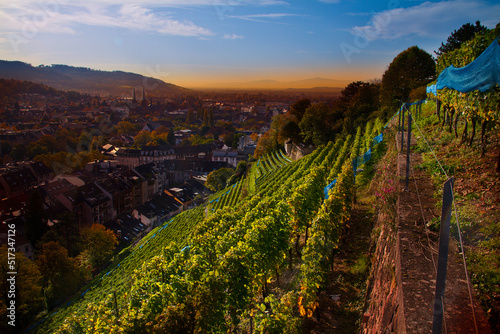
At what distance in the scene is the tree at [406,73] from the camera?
3175 cm

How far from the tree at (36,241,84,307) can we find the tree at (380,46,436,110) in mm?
31948

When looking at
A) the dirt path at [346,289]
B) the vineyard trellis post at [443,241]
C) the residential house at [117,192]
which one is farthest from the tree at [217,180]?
the vineyard trellis post at [443,241]

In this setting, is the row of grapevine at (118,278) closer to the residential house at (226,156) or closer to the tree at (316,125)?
the tree at (316,125)

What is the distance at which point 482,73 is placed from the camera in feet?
21.4

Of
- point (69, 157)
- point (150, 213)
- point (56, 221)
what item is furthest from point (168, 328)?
point (69, 157)

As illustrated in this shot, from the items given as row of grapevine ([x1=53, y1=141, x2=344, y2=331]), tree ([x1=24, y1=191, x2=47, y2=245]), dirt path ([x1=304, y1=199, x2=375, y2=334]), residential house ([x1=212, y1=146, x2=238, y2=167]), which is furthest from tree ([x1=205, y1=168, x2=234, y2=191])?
dirt path ([x1=304, y1=199, x2=375, y2=334])

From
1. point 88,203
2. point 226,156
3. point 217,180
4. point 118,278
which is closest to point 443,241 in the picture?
point 118,278

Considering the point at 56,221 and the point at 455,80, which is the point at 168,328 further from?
the point at 56,221

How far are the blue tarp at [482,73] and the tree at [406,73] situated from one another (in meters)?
25.3

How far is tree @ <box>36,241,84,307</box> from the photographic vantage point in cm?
2816

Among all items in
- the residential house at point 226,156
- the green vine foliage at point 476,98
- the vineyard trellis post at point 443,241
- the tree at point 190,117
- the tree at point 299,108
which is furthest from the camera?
the tree at point 190,117

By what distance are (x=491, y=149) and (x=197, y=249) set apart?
24.1 feet

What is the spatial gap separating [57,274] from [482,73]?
32171mm

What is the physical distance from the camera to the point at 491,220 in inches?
179
